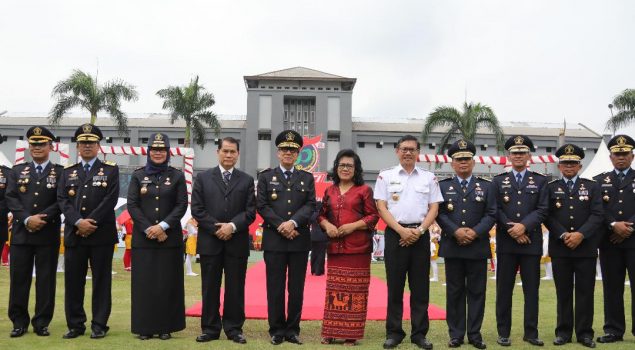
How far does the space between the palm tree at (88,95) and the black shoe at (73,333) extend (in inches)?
1015

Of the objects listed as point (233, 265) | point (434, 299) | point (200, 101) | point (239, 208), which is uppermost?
point (200, 101)

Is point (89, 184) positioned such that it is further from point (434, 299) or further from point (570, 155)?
point (434, 299)

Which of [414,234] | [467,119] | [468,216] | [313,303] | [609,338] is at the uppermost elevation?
[467,119]

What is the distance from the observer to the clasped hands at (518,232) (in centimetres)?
567

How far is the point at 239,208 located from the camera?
5867 mm

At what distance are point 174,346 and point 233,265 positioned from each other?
0.89 meters

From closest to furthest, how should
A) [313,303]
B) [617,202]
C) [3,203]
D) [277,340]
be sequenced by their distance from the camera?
[277,340] → [3,203] → [617,202] → [313,303]

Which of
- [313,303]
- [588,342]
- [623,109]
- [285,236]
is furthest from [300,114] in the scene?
[588,342]

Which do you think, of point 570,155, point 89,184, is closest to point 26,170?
point 89,184

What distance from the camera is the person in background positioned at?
18.7 ft

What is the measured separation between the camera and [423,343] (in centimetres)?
550

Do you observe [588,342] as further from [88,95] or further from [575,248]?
[88,95]

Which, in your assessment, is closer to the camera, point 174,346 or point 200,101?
point 174,346

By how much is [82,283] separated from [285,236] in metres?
1.98
